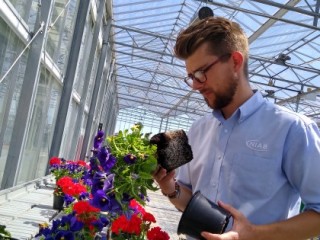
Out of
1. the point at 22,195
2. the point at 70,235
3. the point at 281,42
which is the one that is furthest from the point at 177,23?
the point at 70,235

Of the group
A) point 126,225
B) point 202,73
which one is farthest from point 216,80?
point 126,225

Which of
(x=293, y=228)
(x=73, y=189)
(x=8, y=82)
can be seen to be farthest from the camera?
(x=8, y=82)

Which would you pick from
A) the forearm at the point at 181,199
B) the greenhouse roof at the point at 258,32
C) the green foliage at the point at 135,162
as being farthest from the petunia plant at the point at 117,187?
the greenhouse roof at the point at 258,32

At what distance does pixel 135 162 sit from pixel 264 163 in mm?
420

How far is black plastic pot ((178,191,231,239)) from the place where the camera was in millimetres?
1097

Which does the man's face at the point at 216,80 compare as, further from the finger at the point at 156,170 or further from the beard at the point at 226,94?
the finger at the point at 156,170

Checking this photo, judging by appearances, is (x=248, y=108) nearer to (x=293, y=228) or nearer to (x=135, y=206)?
(x=293, y=228)

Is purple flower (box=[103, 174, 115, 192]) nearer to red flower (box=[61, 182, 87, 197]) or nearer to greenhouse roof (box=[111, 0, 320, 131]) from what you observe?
red flower (box=[61, 182, 87, 197])

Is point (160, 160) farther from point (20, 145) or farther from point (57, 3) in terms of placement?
point (57, 3)

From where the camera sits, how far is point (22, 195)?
3752 millimetres

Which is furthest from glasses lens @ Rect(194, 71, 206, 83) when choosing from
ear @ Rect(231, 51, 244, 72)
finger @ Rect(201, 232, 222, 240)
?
A: finger @ Rect(201, 232, 222, 240)

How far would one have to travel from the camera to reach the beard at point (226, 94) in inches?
54.4

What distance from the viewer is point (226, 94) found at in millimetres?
1388

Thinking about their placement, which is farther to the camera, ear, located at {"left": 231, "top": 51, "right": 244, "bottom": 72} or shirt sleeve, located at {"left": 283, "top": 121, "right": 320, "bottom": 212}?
ear, located at {"left": 231, "top": 51, "right": 244, "bottom": 72}
